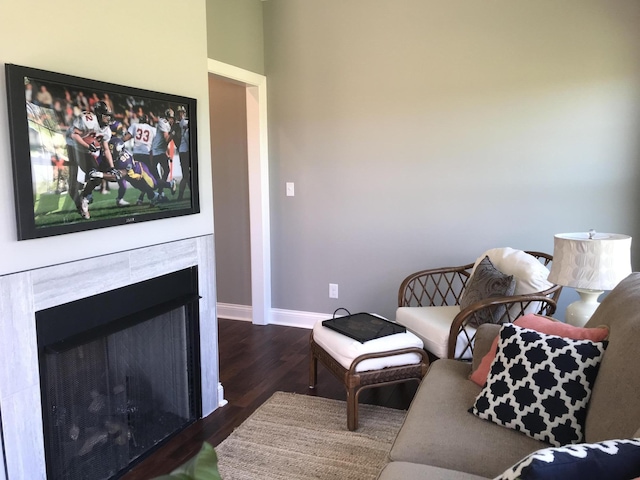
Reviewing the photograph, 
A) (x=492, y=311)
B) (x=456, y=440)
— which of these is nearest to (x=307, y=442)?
(x=456, y=440)

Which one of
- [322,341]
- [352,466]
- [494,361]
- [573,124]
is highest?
[573,124]

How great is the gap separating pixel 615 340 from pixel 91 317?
2.00m

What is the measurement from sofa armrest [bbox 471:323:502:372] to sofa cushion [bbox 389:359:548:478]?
22 centimetres

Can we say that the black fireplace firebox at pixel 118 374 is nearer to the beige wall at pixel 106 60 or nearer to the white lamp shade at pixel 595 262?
the beige wall at pixel 106 60

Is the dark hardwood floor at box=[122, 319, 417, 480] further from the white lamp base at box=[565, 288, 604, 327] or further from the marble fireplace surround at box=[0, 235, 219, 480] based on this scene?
the white lamp base at box=[565, 288, 604, 327]

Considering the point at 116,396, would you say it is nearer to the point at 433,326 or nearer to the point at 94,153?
the point at 94,153

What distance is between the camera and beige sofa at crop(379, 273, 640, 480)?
155 centimetres

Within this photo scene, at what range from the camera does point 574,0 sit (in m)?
3.31

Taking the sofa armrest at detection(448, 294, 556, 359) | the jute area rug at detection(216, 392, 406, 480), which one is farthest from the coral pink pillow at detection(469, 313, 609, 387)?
the jute area rug at detection(216, 392, 406, 480)

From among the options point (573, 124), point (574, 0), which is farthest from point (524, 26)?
point (573, 124)

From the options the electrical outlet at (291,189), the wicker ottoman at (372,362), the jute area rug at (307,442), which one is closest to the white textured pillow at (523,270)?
the wicker ottoman at (372,362)

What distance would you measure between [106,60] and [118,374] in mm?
1383

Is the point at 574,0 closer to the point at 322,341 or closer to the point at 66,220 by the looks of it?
the point at 322,341

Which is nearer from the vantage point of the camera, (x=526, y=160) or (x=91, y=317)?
(x=91, y=317)
